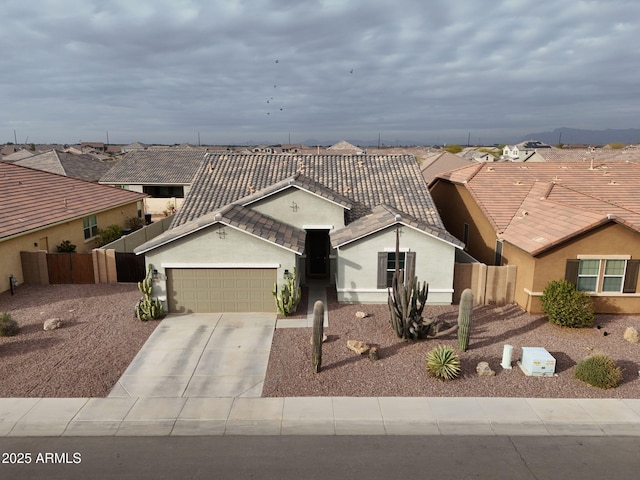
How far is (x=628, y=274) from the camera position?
16.4m

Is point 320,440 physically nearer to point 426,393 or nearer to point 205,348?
point 426,393

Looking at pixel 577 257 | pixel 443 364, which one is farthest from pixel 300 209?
pixel 577 257

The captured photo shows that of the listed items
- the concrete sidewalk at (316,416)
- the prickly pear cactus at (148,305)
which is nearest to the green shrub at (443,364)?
the concrete sidewalk at (316,416)

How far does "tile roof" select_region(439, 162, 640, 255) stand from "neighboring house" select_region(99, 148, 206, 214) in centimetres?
2584

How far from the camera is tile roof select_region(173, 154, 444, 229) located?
20922 mm

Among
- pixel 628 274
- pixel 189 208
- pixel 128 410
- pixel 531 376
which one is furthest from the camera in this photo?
pixel 189 208

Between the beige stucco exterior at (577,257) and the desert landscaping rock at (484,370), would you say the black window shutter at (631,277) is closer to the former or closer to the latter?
the beige stucco exterior at (577,257)

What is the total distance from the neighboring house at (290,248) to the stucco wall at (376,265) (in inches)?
1.5

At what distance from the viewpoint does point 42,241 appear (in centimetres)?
2084

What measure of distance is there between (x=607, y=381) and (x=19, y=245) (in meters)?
22.3

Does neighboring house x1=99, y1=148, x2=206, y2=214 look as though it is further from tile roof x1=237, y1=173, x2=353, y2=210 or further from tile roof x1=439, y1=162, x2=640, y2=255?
tile roof x1=439, y1=162, x2=640, y2=255

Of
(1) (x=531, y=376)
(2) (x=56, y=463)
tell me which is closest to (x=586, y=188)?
(1) (x=531, y=376)

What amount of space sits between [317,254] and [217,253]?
238 inches

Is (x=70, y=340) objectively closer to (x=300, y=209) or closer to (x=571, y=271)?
(x=300, y=209)
